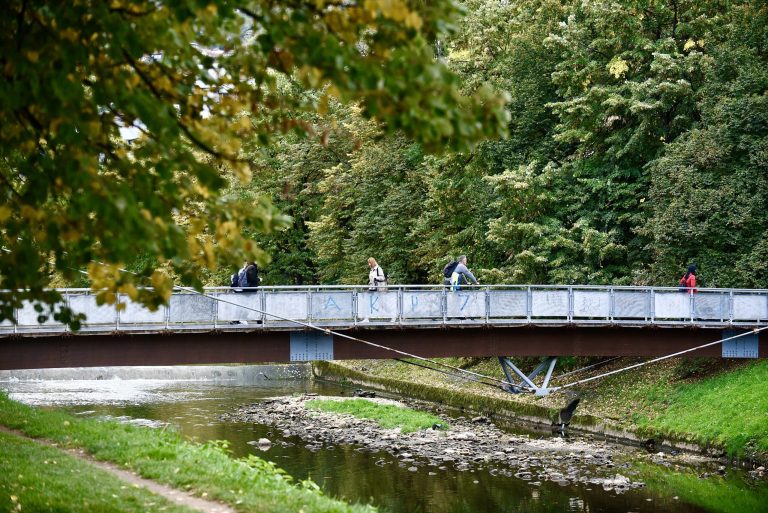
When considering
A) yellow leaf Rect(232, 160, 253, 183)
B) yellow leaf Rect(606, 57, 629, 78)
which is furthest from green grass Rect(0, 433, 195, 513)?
yellow leaf Rect(606, 57, 629, 78)

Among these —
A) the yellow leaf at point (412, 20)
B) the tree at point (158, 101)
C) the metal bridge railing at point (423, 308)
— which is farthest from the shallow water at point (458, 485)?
the yellow leaf at point (412, 20)

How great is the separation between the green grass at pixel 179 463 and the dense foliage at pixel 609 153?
36.9ft

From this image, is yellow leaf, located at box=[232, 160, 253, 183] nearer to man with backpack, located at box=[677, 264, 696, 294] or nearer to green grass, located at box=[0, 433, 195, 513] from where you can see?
green grass, located at box=[0, 433, 195, 513]

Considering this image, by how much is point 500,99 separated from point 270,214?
2.22 metres

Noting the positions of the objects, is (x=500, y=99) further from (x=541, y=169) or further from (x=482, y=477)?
(x=541, y=169)

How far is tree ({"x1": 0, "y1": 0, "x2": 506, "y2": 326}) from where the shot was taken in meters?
6.89

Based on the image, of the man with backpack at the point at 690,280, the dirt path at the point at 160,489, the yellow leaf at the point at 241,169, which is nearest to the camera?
the yellow leaf at the point at 241,169

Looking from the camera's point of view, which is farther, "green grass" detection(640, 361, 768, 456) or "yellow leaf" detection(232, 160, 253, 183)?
"green grass" detection(640, 361, 768, 456)

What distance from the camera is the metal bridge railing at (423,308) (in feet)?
77.5

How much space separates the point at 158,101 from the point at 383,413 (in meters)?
27.4

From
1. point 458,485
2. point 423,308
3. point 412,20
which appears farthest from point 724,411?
point 412,20

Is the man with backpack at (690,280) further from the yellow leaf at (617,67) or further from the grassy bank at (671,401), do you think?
the yellow leaf at (617,67)

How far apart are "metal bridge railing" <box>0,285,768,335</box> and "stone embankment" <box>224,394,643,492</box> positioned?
3.53 meters

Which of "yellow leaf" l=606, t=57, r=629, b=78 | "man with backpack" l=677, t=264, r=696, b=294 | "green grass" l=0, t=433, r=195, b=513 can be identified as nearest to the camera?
"green grass" l=0, t=433, r=195, b=513
